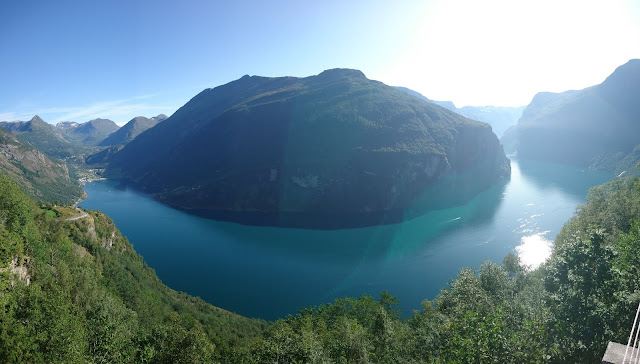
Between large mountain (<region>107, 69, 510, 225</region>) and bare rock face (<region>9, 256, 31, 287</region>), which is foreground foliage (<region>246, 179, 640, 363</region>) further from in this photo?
large mountain (<region>107, 69, 510, 225</region>)

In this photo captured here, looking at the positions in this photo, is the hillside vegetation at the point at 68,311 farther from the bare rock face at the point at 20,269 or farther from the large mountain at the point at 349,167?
the large mountain at the point at 349,167

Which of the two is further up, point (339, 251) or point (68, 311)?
point (68, 311)

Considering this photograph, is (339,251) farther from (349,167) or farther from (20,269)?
(20,269)

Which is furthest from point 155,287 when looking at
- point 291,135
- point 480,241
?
point 291,135

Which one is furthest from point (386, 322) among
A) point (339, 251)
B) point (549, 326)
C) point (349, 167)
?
point (349, 167)

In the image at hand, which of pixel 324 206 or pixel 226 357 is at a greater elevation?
pixel 226 357

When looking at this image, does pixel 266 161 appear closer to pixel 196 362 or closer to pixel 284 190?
pixel 284 190

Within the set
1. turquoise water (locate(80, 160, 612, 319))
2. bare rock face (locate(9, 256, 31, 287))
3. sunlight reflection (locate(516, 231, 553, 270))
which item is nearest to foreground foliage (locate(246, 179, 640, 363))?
bare rock face (locate(9, 256, 31, 287))

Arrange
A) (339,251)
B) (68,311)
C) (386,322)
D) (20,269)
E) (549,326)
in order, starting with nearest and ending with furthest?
(549,326) → (68,311) → (20,269) → (386,322) → (339,251)

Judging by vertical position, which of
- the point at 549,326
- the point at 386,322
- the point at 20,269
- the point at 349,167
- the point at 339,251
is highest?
the point at 20,269
